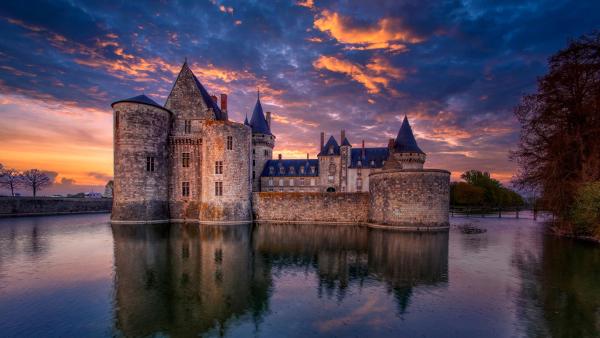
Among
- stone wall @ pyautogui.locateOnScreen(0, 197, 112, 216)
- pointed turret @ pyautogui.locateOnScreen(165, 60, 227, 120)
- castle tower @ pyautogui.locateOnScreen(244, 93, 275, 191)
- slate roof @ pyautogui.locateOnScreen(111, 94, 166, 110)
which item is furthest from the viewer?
castle tower @ pyautogui.locateOnScreen(244, 93, 275, 191)

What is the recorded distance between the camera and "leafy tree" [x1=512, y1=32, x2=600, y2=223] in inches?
758

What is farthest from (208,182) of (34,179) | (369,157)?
(34,179)

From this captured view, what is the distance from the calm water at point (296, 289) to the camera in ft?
23.0

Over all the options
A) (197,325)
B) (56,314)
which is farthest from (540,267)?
(56,314)

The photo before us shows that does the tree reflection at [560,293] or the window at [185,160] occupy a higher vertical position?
the window at [185,160]

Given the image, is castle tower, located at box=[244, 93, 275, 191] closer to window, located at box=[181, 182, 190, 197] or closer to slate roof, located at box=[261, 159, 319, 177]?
A: slate roof, located at box=[261, 159, 319, 177]

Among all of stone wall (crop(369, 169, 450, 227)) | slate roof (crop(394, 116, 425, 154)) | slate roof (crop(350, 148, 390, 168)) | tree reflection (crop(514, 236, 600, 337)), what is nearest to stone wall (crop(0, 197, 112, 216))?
slate roof (crop(350, 148, 390, 168))

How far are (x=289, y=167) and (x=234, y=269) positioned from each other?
36477 millimetres

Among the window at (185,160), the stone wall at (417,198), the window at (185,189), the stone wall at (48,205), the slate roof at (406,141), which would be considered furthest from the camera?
the slate roof at (406,141)

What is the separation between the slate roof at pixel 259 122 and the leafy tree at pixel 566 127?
33.5m

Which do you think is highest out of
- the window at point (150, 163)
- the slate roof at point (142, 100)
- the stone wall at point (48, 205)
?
the slate roof at point (142, 100)

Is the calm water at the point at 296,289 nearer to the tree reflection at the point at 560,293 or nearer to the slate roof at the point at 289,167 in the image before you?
the tree reflection at the point at 560,293

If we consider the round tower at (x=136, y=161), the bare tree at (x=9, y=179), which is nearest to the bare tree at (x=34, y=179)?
the bare tree at (x=9, y=179)

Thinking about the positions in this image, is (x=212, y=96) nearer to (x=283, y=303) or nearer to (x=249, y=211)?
(x=249, y=211)
